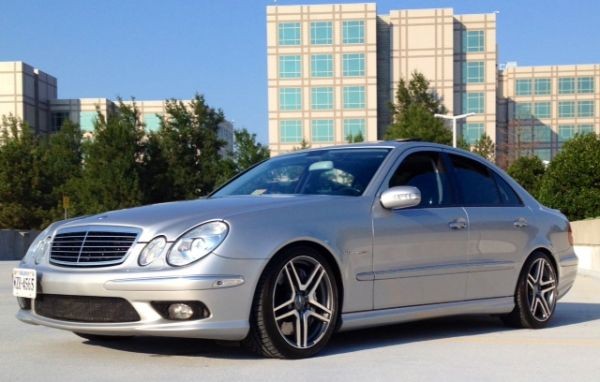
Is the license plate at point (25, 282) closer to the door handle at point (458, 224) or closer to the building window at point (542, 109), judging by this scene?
the door handle at point (458, 224)

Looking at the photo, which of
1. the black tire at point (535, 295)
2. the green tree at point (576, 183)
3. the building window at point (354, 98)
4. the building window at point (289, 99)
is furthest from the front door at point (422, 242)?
the building window at point (289, 99)

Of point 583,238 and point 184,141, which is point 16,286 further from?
point 184,141

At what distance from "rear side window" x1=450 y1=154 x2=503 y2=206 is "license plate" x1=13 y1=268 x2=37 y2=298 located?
134 inches

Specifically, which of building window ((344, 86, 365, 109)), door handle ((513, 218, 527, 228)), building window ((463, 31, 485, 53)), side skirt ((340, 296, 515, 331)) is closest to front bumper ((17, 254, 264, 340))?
side skirt ((340, 296, 515, 331))

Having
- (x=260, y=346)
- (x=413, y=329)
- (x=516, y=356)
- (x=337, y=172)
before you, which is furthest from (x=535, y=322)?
(x=260, y=346)

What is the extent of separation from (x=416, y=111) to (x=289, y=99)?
96.9 ft

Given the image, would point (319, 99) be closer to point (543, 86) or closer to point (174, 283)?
point (543, 86)

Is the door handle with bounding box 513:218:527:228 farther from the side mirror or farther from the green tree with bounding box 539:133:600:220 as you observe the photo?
the green tree with bounding box 539:133:600:220

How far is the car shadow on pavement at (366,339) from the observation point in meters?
6.09

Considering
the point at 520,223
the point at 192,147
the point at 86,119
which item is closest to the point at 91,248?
the point at 520,223

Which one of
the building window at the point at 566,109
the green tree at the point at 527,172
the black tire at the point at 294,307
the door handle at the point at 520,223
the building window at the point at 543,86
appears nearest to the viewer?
the black tire at the point at 294,307

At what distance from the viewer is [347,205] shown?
6215 mm

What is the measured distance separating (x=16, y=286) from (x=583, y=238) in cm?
1533

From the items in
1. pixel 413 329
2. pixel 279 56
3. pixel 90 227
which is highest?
pixel 279 56
